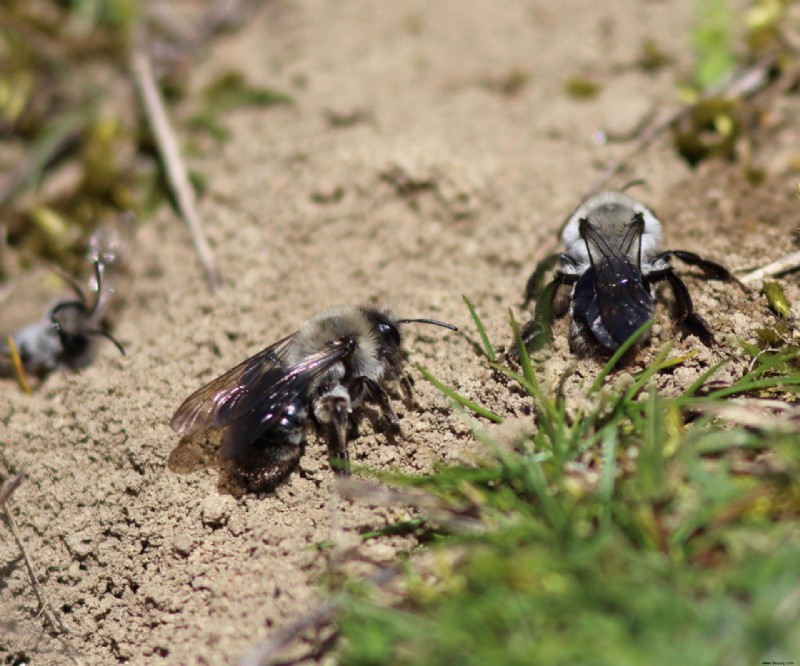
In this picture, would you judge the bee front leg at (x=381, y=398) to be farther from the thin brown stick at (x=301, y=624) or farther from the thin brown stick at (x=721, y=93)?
the thin brown stick at (x=721, y=93)

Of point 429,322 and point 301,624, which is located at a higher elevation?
point 429,322

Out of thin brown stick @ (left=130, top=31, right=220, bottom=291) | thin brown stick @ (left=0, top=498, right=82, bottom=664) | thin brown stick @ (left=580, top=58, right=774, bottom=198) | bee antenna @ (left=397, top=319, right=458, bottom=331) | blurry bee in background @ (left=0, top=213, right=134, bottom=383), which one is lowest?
thin brown stick @ (left=0, top=498, right=82, bottom=664)

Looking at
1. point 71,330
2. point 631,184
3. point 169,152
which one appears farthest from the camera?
point 169,152

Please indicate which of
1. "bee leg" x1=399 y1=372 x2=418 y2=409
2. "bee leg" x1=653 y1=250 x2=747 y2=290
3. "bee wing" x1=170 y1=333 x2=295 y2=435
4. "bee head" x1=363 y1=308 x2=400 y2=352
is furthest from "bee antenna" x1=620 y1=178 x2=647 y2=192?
"bee wing" x1=170 y1=333 x2=295 y2=435

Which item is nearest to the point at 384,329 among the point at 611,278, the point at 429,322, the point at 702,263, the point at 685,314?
the point at 429,322

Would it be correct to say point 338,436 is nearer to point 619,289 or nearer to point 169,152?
point 619,289

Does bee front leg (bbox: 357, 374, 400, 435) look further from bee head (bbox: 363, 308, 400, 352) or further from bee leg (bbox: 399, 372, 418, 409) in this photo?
bee head (bbox: 363, 308, 400, 352)

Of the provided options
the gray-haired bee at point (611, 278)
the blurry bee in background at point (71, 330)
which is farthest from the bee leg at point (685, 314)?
the blurry bee in background at point (71, 330)
